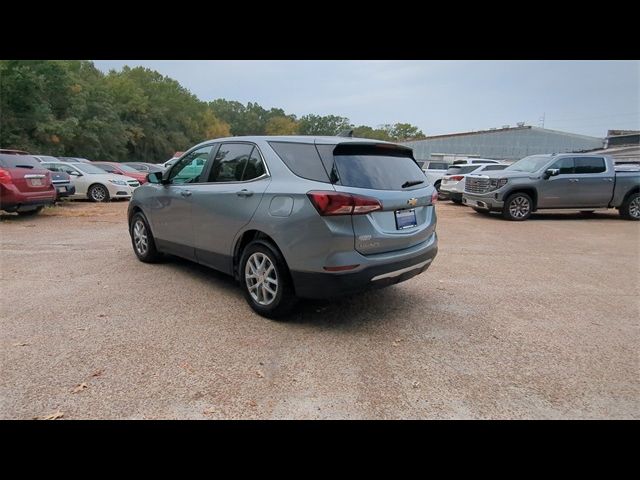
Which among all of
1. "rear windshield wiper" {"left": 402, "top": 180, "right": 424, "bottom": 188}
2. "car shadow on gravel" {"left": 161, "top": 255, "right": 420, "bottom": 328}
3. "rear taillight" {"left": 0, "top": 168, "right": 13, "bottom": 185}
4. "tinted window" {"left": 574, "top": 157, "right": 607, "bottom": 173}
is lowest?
"car shadow on gravel" {"left": 161, "top": 255, "right": 420, "bottom": 328}

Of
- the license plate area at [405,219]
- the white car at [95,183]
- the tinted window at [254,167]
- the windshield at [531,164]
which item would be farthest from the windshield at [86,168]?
the windshield at [531,164]

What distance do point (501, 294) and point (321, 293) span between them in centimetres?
255

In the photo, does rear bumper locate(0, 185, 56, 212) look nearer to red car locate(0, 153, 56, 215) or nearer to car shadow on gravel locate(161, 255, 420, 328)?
red car locate(0, 153, 56, 215)

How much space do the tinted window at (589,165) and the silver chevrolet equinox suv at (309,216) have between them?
30.0ft

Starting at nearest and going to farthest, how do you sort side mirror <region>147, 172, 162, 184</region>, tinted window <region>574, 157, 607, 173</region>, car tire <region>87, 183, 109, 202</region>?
1. side mirror <region>147, 172, 162, 184</region>
2. tinted window <region>574, 157, 607, 173</region>
3. car tire <region>87, 183, 109, 202</region>

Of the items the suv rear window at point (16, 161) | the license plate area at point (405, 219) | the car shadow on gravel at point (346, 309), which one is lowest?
the car shadow on gravel at point (346, 309)

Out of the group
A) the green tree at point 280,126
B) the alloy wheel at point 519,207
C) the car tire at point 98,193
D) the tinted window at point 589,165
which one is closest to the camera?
the alloy wheel at point 519,207

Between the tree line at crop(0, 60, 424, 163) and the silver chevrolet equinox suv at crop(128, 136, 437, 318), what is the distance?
18652 mm

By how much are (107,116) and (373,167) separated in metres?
44.7

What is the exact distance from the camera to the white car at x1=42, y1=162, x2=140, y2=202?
45.5 ft

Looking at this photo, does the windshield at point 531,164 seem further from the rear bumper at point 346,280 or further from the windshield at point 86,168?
the windshield at point 86,168

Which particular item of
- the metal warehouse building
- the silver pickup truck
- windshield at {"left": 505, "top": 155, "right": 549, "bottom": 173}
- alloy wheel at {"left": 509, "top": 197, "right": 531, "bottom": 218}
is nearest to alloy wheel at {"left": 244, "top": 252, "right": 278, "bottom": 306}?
the silver pickup truck

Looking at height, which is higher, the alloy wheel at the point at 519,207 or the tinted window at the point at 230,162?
the tinted window at the point at 230,162

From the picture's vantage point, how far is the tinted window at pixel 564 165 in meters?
10.8
